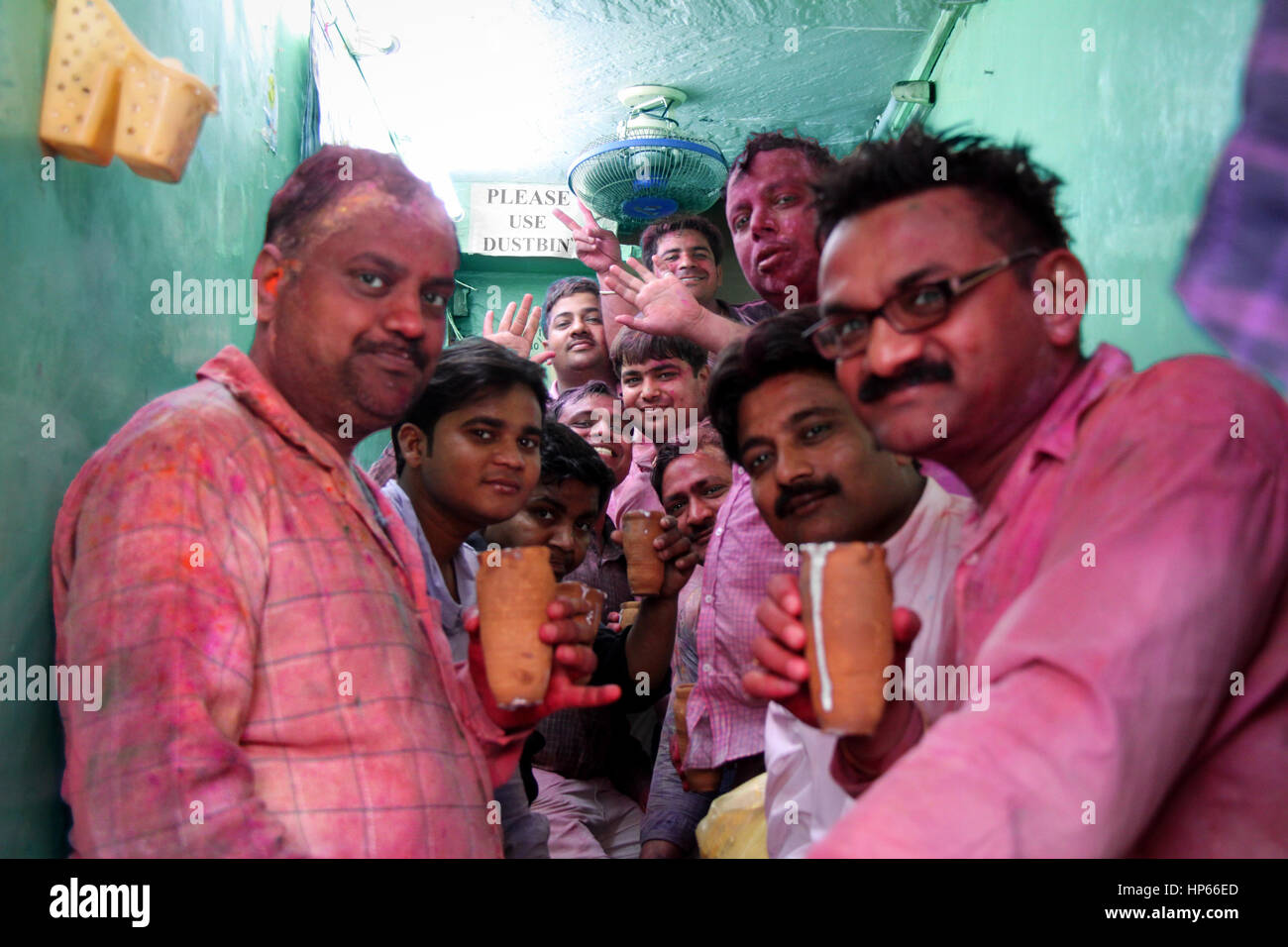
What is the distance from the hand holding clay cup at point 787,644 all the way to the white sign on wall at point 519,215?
453 cm

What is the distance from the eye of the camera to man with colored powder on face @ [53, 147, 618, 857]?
3.97 feet

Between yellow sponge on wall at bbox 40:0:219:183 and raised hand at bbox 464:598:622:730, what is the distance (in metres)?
0.96

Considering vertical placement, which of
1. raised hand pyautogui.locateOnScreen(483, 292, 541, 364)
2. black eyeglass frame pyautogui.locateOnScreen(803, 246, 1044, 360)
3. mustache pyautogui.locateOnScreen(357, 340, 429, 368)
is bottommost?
black eyeglass frame pyautogui.locateOnScreen(803, 246, 1044, 360)

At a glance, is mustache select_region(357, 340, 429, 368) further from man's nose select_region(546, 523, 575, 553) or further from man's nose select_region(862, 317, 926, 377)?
man's nose select_region(546, 523, 575, 553)

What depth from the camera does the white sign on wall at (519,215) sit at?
5.61 metres

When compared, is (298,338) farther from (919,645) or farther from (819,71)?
(819,71)

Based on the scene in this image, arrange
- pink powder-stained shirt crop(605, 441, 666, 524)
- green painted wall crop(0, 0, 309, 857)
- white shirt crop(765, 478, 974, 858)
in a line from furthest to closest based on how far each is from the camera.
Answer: pink powder-stained shirt crop(605, 441, 666, 524), white shirt crop(765, 478, 974, 858), green painted wall crop(0, 0, 309, 857)

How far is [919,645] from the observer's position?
1703mm

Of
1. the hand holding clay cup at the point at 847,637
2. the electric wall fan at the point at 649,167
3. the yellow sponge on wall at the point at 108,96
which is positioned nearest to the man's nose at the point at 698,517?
the hand holding clay cup at the point at 847,637

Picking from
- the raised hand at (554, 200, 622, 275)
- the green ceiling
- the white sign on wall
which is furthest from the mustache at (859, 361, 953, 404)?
the white sign on wall

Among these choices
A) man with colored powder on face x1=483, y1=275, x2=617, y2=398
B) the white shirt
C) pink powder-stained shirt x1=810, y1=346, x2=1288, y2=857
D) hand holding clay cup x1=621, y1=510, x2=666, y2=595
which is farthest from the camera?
man with colored powder on face x1=483, y1=275, x2=617, y2=398

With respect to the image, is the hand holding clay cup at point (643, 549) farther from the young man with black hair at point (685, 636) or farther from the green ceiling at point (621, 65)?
the green ceiling at point (621, 65)

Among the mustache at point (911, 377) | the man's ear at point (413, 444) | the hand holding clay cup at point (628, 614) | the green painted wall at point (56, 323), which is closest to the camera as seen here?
the mustache at point (911, 377)

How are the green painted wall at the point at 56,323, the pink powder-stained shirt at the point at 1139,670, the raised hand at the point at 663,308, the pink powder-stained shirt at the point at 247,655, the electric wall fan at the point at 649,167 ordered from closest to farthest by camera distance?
the pink powder-stained shirt at the point at 1139,670, the pink powder-stained shirt at the point at 247,655, the green painted wall at the point at 56,323, the raised hand at the point at 663,308, the electric wall fan at the point at 649,167
